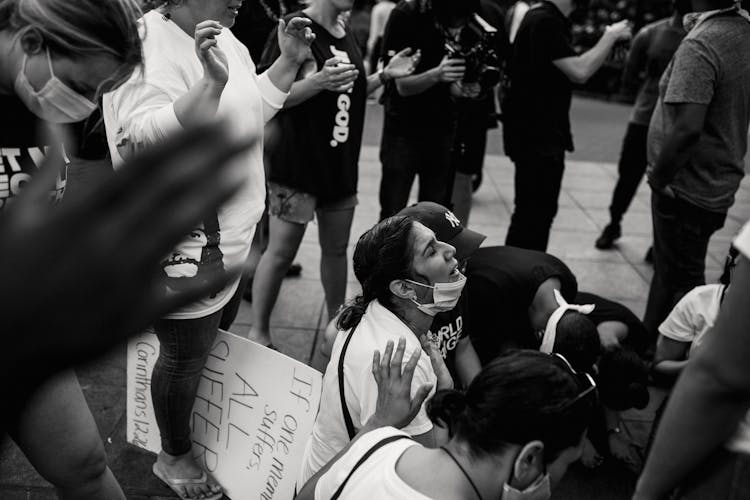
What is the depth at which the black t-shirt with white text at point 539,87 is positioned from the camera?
371 centimetres

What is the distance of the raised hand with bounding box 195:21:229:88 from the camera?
184cm

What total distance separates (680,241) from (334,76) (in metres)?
1.71

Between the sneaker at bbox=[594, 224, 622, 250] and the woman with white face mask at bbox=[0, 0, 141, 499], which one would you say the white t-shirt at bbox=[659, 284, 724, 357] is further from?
the sneaker at bbox=[594, 224, 622, 250]

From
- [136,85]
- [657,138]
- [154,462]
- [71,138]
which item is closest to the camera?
[136,85]

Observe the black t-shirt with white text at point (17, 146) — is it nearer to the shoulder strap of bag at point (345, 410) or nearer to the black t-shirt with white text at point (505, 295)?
the shoulder strap of bag at point (345, 410)

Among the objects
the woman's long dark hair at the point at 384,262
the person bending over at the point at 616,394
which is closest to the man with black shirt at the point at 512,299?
the person bending over at the point at 616,394

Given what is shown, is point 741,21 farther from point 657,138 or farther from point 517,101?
point 517,101

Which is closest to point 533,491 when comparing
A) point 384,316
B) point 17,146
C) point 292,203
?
point 384,316

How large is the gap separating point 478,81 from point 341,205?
3.44 ft

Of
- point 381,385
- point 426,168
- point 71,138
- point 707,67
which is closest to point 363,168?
point 426,168

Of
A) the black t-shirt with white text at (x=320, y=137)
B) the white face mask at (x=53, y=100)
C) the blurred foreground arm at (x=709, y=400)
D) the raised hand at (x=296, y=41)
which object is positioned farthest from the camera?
the black t-shirt with white text at (x=320, y=137)

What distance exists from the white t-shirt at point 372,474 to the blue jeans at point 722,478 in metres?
0.47

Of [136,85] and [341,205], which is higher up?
[136,85]

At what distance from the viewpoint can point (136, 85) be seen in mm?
1998
